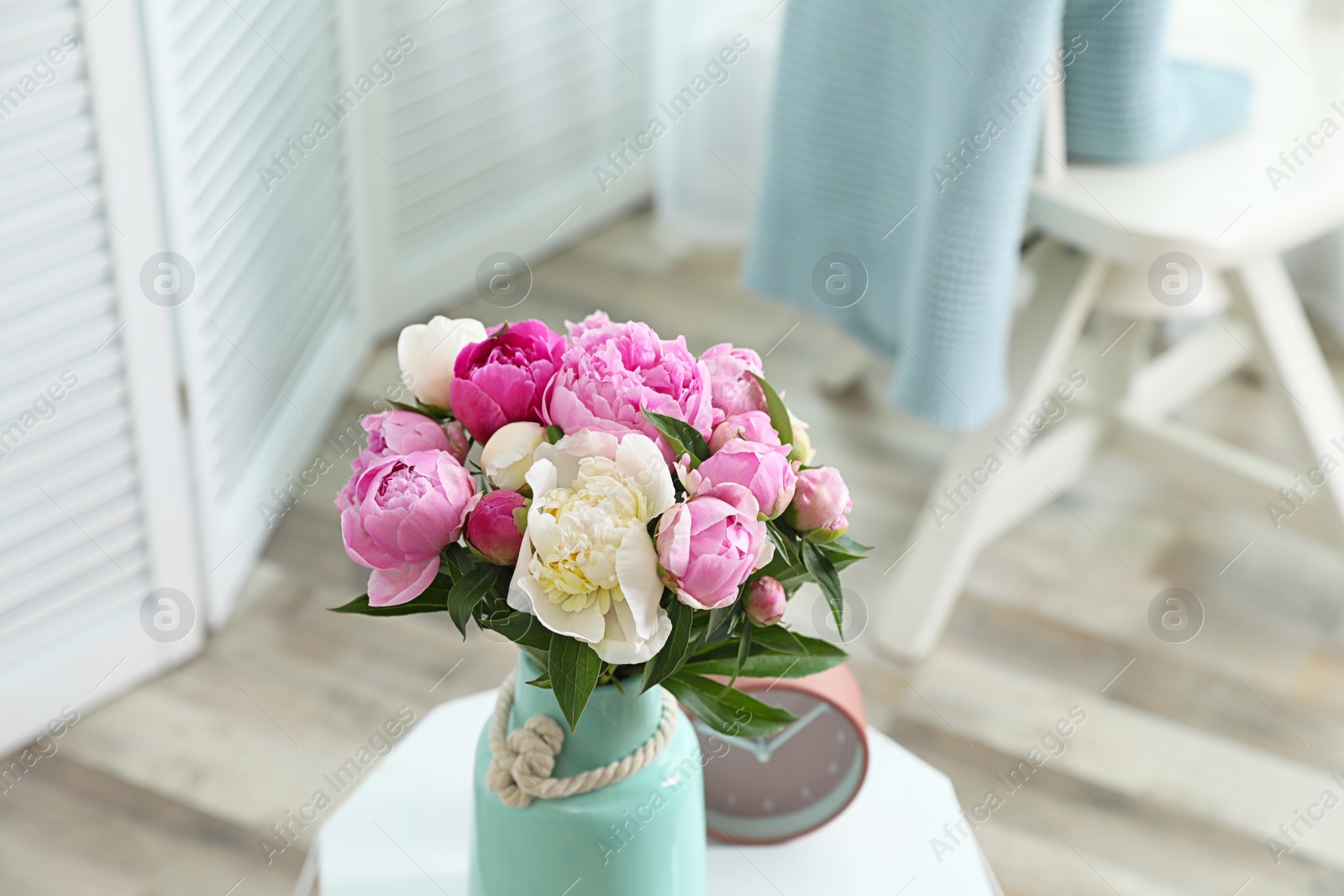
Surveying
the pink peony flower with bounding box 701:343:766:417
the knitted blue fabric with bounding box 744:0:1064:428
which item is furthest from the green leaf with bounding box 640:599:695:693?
the knitted blue fabric with bounding box 744:0:1064:428

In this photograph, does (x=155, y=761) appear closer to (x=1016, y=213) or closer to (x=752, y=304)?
(x=1016, y=213)

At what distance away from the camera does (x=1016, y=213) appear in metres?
1.22

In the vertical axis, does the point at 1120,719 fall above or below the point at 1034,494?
below

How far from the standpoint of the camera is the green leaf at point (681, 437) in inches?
22.3

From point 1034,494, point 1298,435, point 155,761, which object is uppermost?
point 1298,435

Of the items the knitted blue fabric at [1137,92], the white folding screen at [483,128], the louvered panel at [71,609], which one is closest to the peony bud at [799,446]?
the knitted blue fabric at [1137,92]

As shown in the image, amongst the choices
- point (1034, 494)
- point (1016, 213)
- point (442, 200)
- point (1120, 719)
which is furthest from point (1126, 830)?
point (442, 200)

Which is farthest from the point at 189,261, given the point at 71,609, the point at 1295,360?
the point at 1295,360

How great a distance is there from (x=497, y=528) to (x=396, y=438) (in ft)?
0.27

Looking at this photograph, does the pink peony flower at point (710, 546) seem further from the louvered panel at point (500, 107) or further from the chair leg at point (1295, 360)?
the louvered panel at point (500, 107)

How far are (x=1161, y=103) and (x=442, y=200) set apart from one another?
1.16m

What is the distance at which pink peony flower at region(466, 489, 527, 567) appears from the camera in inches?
21.9

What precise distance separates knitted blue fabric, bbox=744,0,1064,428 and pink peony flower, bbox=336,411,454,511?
735 millimetres

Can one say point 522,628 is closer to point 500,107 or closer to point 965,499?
point 965,499
